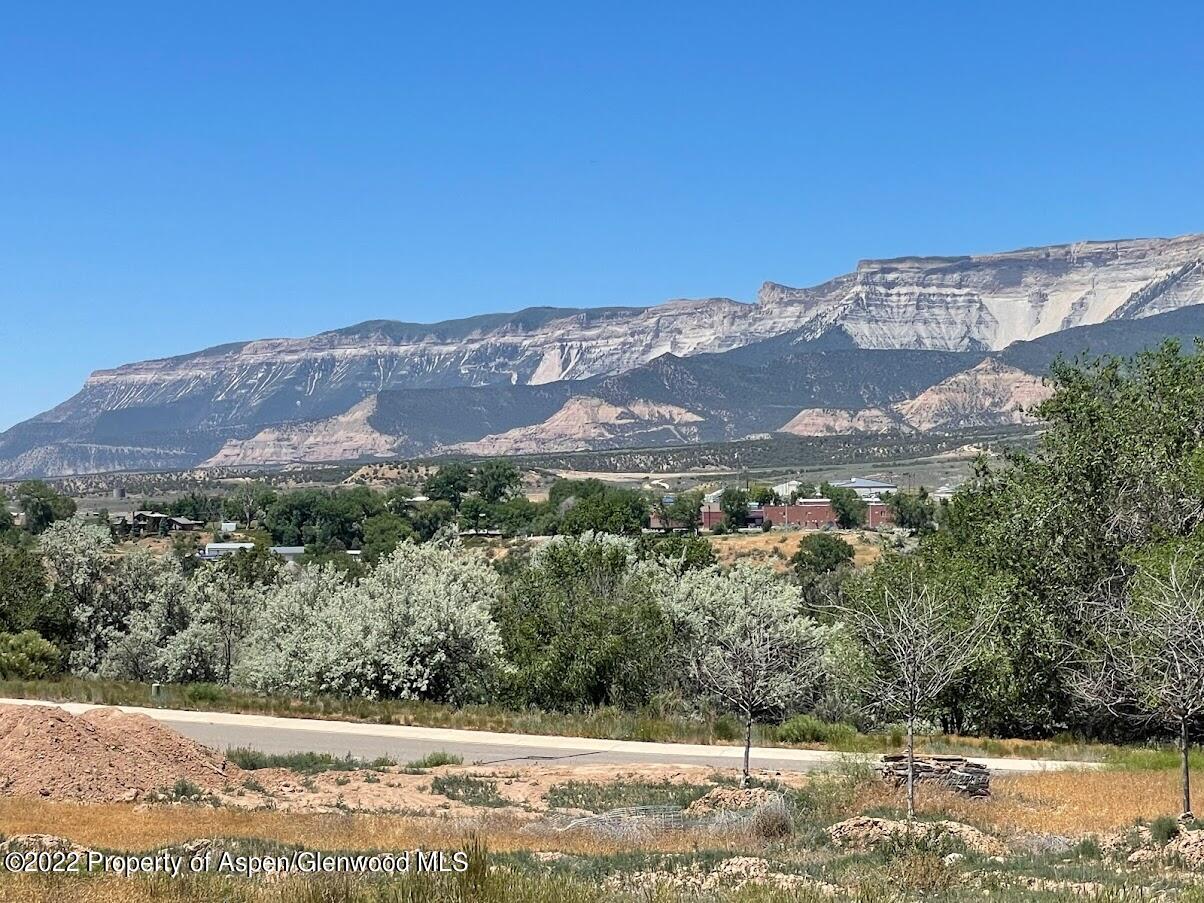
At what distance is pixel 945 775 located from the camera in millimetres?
22984

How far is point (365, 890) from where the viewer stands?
1091 cm

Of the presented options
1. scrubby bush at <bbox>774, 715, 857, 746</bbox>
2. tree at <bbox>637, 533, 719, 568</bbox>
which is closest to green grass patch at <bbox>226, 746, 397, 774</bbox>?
scrubby bush at <bbox>774, 715, 857, 746</bbox>

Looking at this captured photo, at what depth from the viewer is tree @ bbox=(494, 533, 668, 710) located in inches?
1610

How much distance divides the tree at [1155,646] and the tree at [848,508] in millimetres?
108161

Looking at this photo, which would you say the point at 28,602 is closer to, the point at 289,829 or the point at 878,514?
the point at 289,829

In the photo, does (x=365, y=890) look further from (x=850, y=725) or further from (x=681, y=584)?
(x=681, y=584)

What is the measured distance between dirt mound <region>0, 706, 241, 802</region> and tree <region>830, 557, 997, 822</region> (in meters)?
11.7

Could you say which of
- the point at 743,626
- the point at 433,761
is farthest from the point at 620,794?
the point at 743,626

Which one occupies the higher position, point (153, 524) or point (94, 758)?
point (153, 524)

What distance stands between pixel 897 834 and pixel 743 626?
16.4 m

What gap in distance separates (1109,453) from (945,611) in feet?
35.9

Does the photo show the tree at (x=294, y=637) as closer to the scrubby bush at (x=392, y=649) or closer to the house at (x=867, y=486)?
the scrubby bush at (x=392, y=649)

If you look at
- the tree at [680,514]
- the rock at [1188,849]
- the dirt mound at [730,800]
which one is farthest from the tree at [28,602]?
the tree at [680,514]

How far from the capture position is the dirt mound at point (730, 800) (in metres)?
20.2
